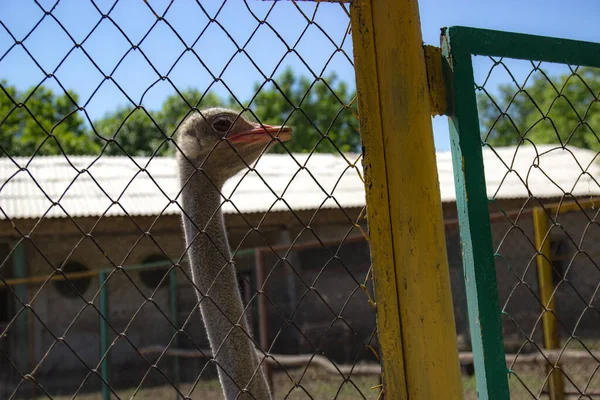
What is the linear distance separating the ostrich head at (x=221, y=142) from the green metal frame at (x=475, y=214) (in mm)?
816

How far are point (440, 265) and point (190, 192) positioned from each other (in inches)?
42.7

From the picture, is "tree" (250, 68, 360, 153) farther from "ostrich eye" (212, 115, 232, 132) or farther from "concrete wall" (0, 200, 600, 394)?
"ostrich eye" (212, 115, 232, 132)

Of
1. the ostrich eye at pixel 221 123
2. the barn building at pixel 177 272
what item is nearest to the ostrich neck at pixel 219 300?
the ostrich eye at pixel 221 123

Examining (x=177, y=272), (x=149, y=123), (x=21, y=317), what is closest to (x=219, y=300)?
(x=177, y=272)

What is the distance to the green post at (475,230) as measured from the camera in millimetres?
1834

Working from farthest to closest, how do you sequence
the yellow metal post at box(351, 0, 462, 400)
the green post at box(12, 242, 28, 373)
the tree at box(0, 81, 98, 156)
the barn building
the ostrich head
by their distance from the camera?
the tree at box(0, 81, 98, 156) < the green post at box(12, 242, 28, 373) < the barn building < the ostrich head < the yellow metal post at box(351, 0, 462, 400)

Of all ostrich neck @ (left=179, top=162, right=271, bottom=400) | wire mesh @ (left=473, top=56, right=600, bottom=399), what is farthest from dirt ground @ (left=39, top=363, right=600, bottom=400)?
ostrich neck @ (left=179, top=162, right=271, bottom=400)

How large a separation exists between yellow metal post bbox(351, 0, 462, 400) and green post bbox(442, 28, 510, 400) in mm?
108

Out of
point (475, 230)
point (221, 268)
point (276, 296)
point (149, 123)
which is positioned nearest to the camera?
point (475, 230)

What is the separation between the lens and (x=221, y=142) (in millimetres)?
2707

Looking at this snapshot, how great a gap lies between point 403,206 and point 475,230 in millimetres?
237

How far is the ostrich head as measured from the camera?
8.77 ft

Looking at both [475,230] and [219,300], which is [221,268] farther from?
[475,230]

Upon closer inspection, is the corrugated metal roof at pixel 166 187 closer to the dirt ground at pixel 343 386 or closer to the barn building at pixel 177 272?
the barn building at pixel 177 272
